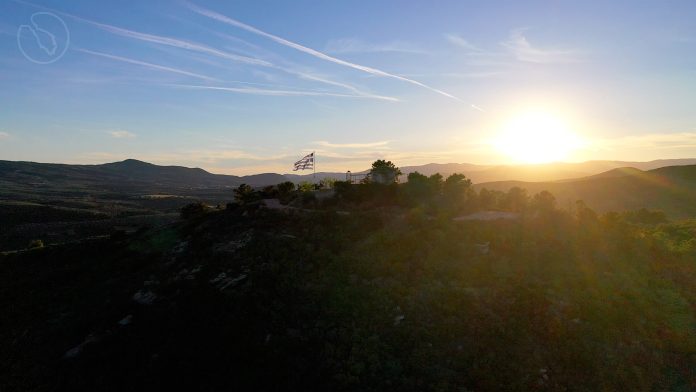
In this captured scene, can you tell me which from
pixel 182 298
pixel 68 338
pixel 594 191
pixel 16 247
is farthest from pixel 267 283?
pixel 594 191

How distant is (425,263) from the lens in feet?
67.7

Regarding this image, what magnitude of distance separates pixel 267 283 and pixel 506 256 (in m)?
12.8

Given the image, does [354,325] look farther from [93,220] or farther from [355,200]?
[93,220]

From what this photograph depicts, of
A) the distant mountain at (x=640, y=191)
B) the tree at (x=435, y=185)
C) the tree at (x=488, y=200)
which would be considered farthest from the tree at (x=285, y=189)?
the distant mountain at (x=640, y=191)

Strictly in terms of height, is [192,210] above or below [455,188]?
below

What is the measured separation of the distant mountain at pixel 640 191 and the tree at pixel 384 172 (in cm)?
3912

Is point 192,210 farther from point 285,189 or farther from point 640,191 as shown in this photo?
point 640,191

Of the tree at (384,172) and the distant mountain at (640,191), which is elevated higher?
the tree at (384,172)

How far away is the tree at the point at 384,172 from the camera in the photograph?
37.2 meters

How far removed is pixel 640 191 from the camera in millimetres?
73625

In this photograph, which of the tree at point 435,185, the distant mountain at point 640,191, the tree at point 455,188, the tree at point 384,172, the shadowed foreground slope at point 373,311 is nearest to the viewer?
the shadowed foreground slope at point 373,311

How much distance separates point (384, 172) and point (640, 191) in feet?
206

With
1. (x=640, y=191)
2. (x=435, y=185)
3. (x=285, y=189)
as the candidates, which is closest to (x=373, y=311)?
(x=435, y=185)

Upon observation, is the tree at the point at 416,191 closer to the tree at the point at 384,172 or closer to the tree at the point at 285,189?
the tree at the point at 384,172
